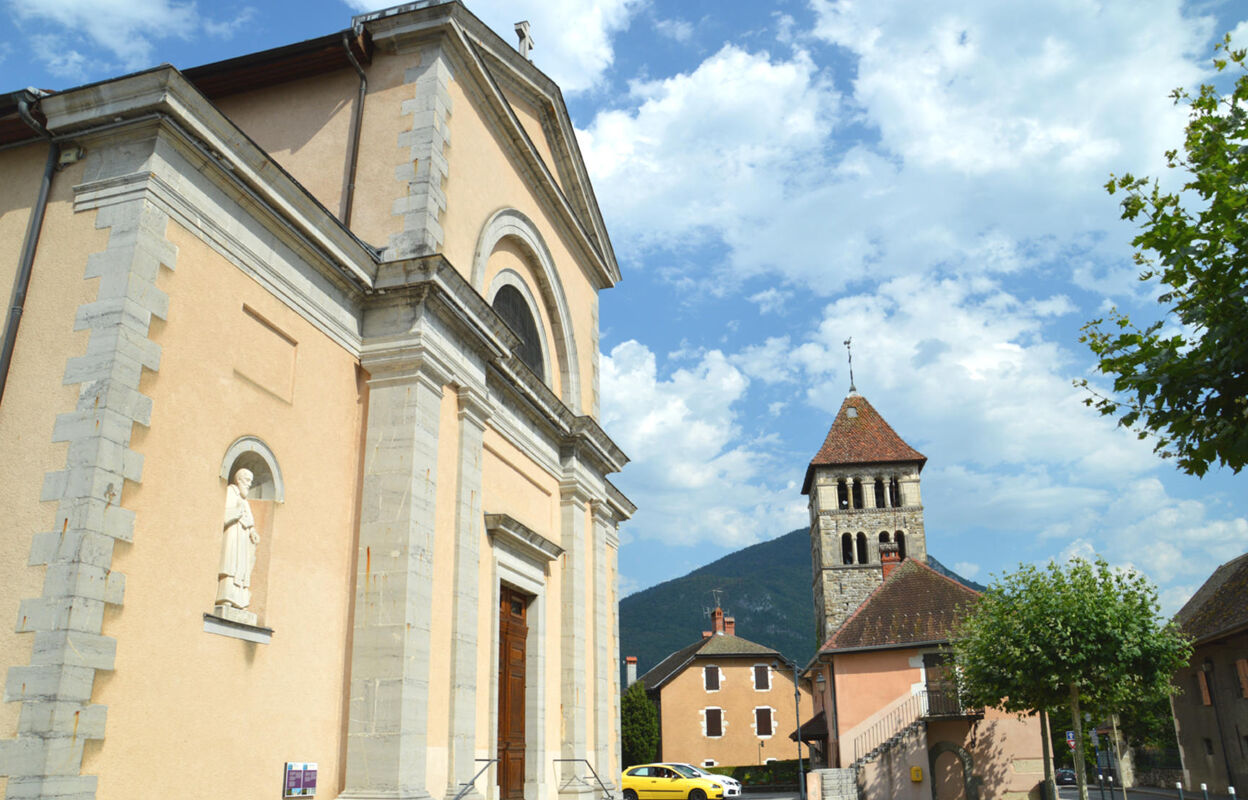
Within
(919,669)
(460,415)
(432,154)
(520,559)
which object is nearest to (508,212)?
(432,154)

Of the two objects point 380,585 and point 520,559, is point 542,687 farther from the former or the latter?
point 380,585

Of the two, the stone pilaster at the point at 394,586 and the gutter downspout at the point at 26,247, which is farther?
the stone pilaster at the point at 394,586

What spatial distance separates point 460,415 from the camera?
11.1 meters

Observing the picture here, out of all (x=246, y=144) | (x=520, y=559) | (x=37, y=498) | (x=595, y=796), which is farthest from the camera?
(x=595, y=796)

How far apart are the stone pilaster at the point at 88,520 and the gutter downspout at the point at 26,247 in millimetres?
483

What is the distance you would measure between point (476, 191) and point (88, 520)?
7.26 meters

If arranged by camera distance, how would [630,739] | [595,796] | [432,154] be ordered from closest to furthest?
[432,154]
[595,796]
[630,739]

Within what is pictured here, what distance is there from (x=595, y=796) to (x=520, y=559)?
13.0ft

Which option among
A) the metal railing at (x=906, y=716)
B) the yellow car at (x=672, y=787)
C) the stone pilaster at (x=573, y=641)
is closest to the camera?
the stone pilaster at (x=573, y=641)

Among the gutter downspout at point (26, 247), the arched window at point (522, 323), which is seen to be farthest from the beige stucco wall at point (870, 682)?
the gutter downspout at point (26, 247)

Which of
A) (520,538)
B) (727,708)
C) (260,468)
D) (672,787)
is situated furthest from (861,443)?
(260,468)

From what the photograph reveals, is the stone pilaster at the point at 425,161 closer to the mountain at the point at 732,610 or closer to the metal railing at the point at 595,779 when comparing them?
the metal railing at the point at 595,779

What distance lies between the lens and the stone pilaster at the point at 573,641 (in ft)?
46.4

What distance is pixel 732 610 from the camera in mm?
181375
